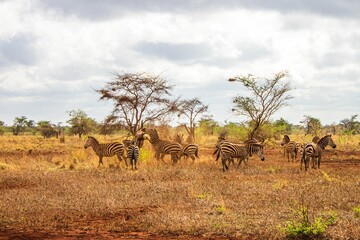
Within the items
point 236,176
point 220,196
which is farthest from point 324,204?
point 236,176

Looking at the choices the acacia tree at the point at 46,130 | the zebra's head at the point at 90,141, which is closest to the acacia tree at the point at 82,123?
the acacia tree at the point at 46,130

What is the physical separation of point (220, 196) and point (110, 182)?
5.36m

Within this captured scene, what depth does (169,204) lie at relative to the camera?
39.3 feet

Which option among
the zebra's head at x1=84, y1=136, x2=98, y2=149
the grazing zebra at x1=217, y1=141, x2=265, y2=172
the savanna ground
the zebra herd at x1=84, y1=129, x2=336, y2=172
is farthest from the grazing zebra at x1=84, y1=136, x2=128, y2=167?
the grazing zebra at x1=217, y1=141, x2=265, y2=172

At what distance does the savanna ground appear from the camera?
29.8ft

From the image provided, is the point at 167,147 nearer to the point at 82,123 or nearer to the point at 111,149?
the point at 111,149

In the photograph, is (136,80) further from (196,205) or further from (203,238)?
(203,238)

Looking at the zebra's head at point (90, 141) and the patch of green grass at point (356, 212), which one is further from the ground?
the zebra's head at point (90, 141)

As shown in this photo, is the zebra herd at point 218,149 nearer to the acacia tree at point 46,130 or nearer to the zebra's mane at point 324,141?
the zebra's mane at point 324,141

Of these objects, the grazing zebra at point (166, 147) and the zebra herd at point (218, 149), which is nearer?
the zebra herd at point (218, 149)

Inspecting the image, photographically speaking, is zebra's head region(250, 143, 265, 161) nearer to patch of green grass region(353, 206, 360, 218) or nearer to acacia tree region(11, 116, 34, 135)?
patch of green grass region(353, 206, 360, 218)

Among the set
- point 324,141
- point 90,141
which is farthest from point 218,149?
point 90,141

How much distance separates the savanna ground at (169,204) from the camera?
29.8 ft

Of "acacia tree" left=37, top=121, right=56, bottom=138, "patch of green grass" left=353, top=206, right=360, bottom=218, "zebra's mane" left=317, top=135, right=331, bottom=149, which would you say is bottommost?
"patch of green grass" left=353, top=206, right=360, bottom=218
